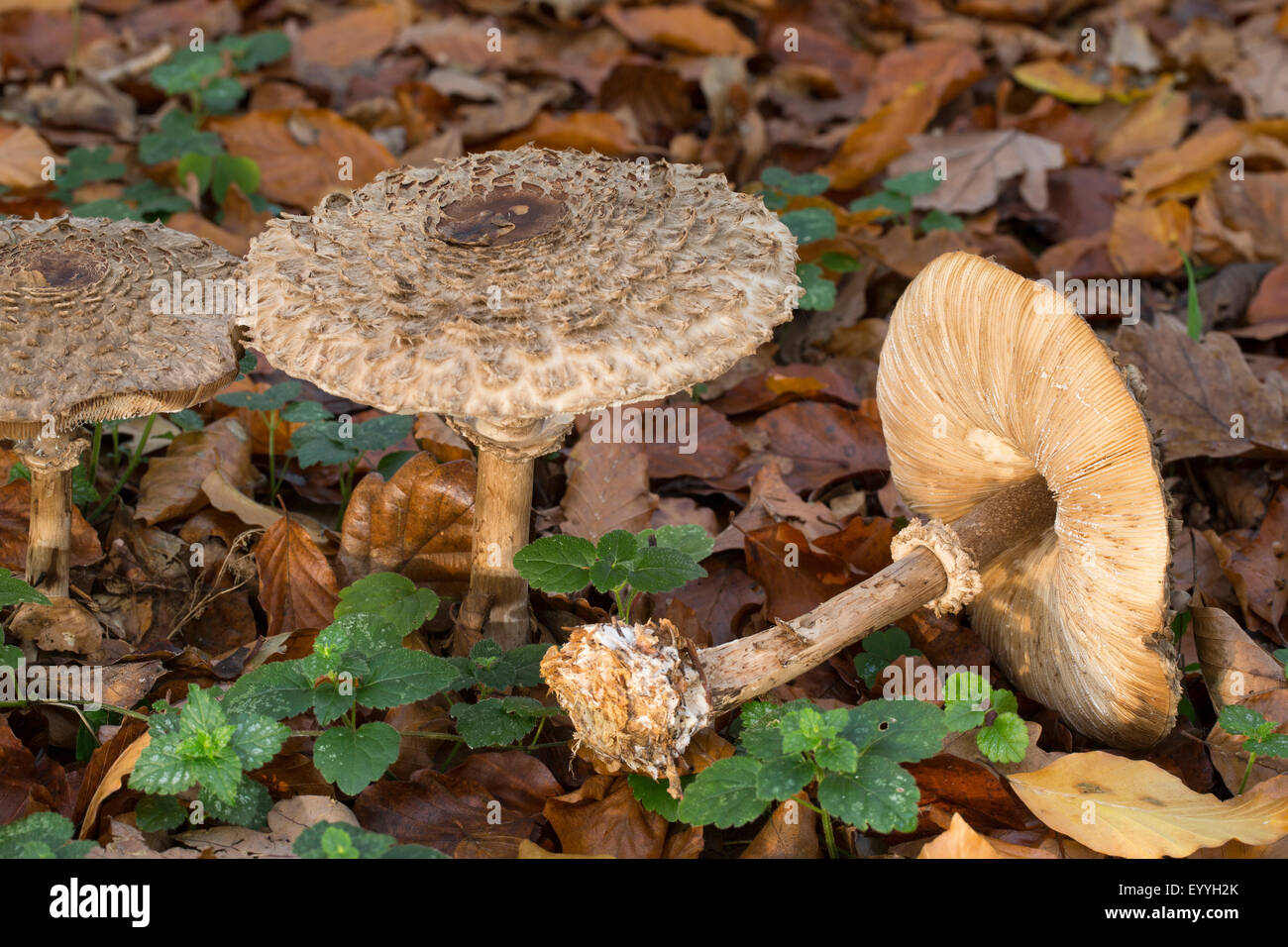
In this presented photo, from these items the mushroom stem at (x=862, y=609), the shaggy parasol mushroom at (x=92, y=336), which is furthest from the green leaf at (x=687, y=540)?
the shaggy parasol mushroom at (x=92, y=336)

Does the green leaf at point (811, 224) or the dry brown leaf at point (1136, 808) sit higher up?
the green leaf at point (811, 224)

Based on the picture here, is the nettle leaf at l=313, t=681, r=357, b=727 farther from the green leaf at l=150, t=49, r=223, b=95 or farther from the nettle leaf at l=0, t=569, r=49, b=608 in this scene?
the green leaf at l=150, t=49, r=223, b=95

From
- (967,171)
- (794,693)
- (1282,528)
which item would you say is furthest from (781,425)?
(967,171)

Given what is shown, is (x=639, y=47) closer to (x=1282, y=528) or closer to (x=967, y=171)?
(x=967, y=171)

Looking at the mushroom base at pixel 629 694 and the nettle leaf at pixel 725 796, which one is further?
the mushroom base at pixel 629 694

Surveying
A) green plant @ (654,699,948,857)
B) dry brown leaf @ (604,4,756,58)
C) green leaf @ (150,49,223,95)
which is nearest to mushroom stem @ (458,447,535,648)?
green plant @ (654,699,948,857)

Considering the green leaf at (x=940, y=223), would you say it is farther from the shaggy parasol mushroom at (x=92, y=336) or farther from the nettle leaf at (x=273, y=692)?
the nettle leaf at (x=273, y=692)

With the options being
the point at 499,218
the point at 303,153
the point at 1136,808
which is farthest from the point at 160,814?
the point at 303,153
